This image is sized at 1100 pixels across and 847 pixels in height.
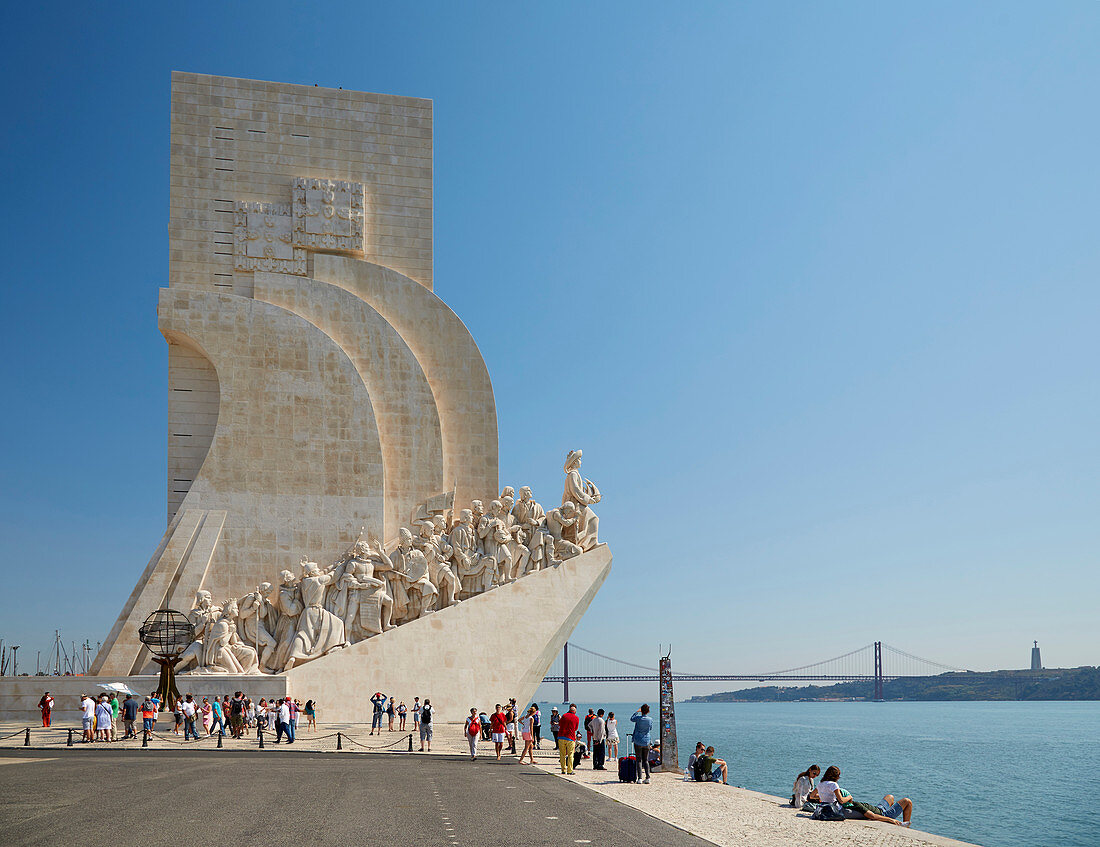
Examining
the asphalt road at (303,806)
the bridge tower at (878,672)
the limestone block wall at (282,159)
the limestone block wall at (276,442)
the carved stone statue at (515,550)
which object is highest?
the limestone block wall at (282,159)

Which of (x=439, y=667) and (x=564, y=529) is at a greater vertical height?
(x=564, y=529)

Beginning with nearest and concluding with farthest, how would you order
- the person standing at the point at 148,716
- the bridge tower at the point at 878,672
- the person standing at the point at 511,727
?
the person standing at the point at 511,727 < the person standing at the point at 148,716 < the bridge tower at the point at 878,672

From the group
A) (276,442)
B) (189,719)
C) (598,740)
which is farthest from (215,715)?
(276,442)

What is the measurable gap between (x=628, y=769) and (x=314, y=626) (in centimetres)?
831

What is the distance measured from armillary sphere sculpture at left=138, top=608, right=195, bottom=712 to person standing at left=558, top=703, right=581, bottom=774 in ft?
24.0

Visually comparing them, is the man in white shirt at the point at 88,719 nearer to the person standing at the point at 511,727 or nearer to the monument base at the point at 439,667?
the monument base at the point at 439,667

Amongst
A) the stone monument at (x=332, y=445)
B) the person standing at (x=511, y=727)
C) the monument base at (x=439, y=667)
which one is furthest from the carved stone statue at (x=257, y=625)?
the person standing at (x=511, y=727)

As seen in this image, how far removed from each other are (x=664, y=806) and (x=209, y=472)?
12.9 metres

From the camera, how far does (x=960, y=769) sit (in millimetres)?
28422

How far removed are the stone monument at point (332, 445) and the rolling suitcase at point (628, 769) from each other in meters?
7.36

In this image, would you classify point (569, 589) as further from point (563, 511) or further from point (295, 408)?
point (295, 408)

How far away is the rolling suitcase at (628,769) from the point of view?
33.1 feet

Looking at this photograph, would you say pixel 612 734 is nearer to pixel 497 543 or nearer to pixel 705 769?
pixel 705 769

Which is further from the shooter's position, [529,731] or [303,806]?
[529,731]
